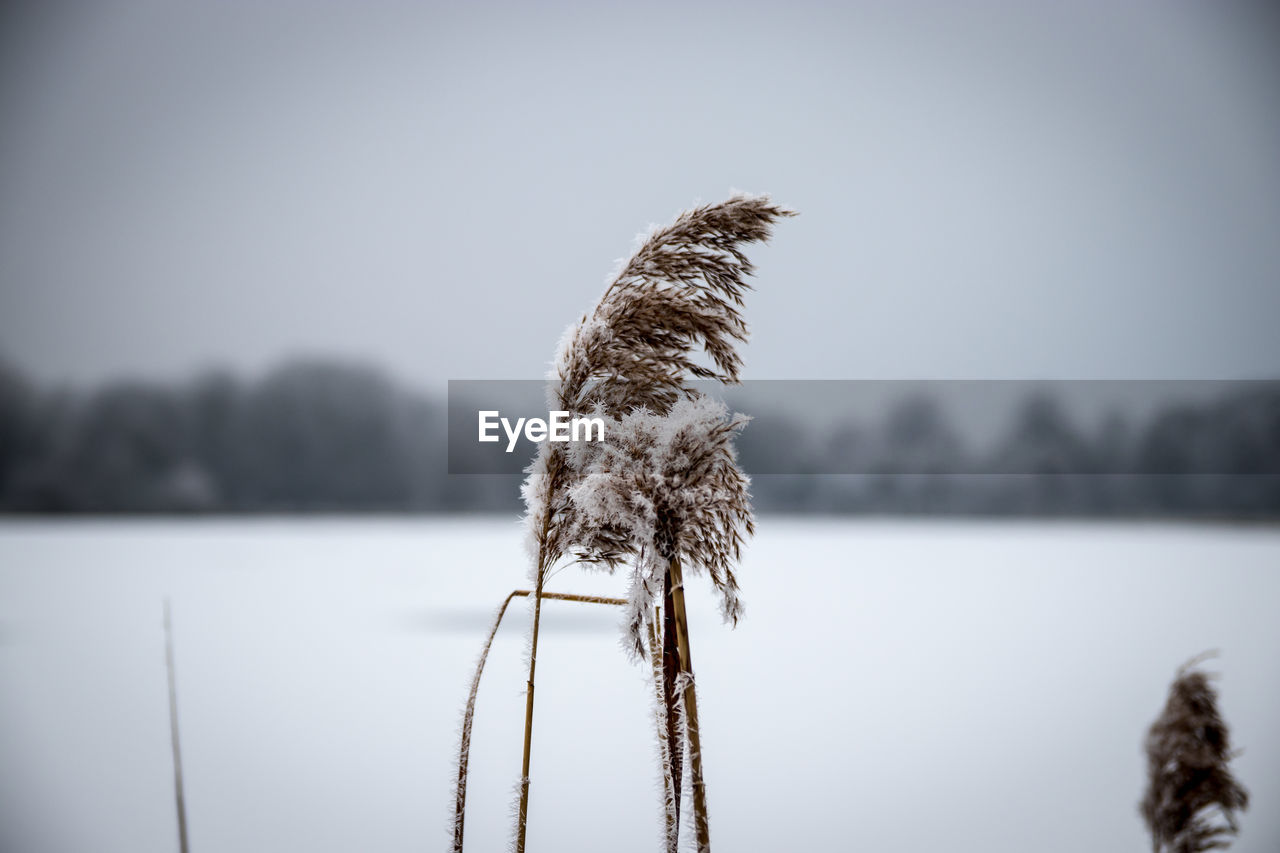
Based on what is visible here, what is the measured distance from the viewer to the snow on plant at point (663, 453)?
1185mm

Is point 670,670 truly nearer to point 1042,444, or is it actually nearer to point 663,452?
point 663,452

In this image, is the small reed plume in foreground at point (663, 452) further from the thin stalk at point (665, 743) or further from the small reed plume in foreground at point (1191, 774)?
the small reed plume in foreground at point (1191, 774)

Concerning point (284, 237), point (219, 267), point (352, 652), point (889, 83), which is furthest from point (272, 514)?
point (889, 83)

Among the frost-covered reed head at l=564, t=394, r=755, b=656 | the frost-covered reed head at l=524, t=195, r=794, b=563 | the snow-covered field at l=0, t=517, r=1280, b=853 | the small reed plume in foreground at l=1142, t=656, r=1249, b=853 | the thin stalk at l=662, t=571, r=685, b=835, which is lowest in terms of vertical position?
the snow-covered field at l=0, t=517, r=1280, b=853

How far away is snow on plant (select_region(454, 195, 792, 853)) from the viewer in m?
1.18

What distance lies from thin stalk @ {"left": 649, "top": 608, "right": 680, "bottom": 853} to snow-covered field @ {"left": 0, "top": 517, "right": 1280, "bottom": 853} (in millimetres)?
220

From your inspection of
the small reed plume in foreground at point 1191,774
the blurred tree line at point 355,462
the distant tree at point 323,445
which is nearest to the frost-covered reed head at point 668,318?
the small reed plume in foreground at point 1191,774

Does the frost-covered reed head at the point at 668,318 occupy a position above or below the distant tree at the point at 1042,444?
above

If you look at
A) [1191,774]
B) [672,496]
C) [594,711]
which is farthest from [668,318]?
[594,711]

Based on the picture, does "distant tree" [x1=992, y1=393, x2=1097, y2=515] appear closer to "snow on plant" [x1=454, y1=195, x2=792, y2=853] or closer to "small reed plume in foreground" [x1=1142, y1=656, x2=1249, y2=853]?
"small reed plume in foreground" [x1=1142, y1=656, x2=1249, y2=853]

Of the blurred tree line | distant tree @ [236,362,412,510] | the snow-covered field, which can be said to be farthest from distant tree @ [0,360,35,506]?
the snow-covered field

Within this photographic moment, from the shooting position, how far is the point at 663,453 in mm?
1189

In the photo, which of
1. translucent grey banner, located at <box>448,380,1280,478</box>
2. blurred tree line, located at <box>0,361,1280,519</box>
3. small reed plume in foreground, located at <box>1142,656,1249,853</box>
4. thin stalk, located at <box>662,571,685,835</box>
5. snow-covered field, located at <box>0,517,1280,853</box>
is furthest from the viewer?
blurred tree line, located at <box>0,361,1280,519</box>

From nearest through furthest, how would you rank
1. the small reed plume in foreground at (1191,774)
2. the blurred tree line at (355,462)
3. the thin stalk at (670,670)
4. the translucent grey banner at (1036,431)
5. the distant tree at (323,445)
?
the small reed plume in foreground at (1191,774), the thin stalk at (670,670), the translucent grey banner at (1036,431), the blurred tree line at (355,462), the distant tree at (323,445)
